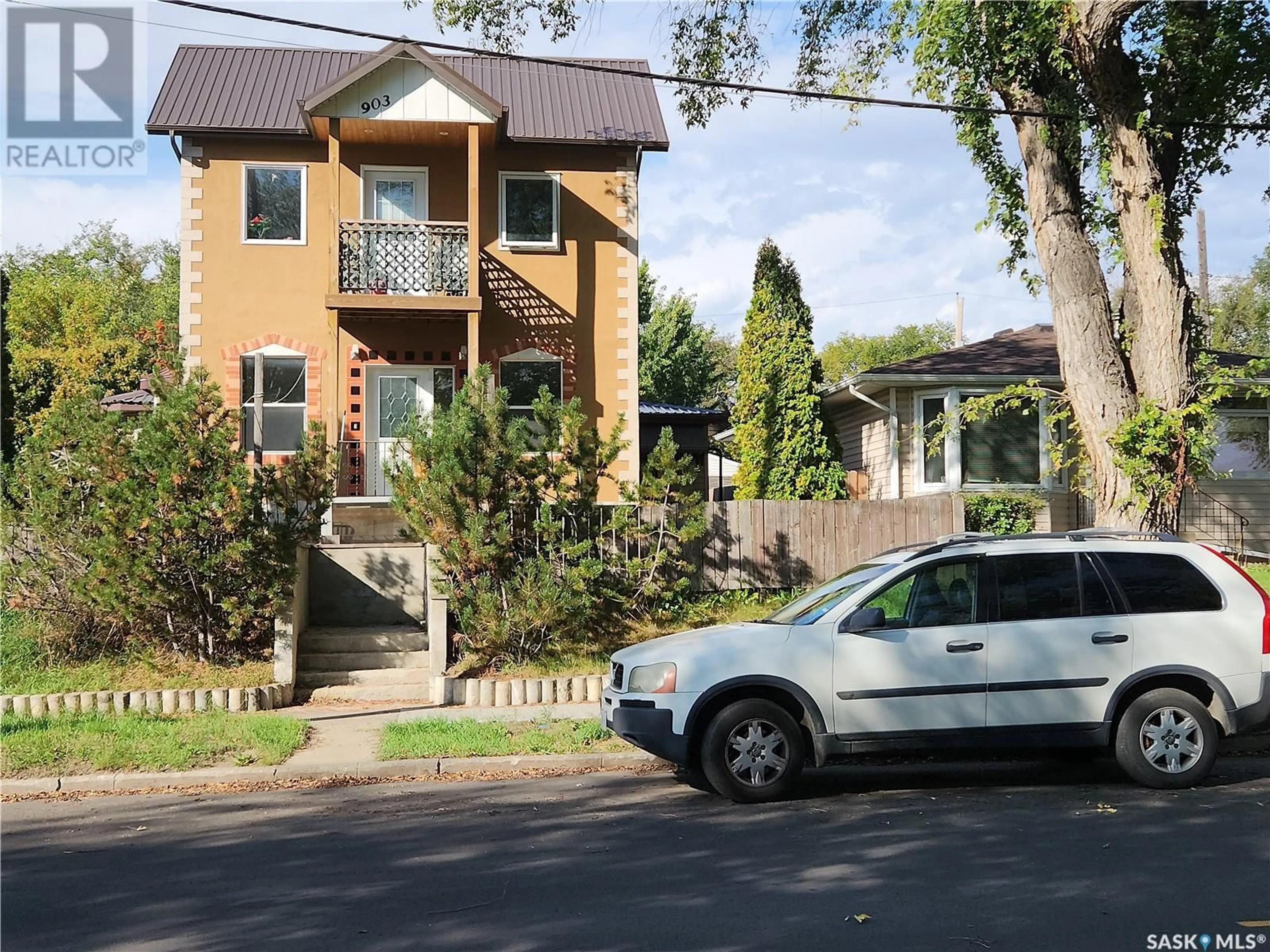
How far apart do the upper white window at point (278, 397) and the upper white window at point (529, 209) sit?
415 cm

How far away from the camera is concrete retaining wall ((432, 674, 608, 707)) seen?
11805mm

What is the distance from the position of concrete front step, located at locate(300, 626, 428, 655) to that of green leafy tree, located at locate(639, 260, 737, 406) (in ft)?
90.2

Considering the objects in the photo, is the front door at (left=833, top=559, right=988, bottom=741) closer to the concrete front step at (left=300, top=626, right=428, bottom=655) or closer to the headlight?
the headlight

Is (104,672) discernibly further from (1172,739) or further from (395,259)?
(1172,739)

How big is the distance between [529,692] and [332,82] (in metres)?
11.0

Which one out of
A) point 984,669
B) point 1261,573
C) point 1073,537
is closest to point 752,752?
point 984,669

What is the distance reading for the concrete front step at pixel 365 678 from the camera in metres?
12.6

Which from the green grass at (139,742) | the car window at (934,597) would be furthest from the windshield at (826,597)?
the green grass at (139,742)

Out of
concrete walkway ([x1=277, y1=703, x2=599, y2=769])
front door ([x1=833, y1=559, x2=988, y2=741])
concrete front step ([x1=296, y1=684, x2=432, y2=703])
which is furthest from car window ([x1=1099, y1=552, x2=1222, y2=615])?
concrete front step ([x1=296, y1=684, x2=432, y2=703])

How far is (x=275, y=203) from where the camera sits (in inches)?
742

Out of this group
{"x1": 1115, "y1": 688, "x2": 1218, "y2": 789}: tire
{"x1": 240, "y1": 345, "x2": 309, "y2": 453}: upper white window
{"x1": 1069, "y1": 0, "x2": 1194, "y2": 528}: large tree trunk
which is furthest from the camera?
{"x1": 240, "y1": 345, "x2": 309, "y2": 453}: upper white window

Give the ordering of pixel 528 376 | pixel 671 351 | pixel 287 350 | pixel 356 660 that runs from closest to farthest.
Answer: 1. pixel 356 660
2. pixel 287 350
3. pixel 528 376
4. pixel 671 351

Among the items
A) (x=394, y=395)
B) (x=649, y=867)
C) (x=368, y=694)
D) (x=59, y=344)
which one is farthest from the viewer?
(x=59, y=344)

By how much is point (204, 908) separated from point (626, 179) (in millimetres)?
15841
